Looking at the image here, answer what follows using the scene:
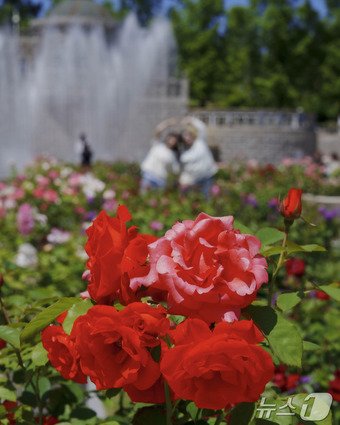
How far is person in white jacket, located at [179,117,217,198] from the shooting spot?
9.17 metres

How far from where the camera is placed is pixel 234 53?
143 feet

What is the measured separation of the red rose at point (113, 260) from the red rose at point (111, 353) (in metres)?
0.11

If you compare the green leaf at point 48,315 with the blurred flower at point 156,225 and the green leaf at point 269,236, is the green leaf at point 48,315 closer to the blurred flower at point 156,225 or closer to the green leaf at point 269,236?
the green leaf at point 269,236

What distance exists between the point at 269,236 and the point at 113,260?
0.46 metres

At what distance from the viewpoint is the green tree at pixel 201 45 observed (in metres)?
43.3

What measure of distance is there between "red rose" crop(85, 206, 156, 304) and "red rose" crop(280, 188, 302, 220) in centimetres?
36

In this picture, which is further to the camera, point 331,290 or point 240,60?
point 240,60

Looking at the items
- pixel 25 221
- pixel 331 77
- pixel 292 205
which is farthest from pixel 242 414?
pixel 331 77

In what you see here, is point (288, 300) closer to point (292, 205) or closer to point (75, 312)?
point (292, 205)

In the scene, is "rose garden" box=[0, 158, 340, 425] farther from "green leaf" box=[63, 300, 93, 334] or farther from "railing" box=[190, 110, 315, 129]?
"railing" box=[190, 110, 315, 129]

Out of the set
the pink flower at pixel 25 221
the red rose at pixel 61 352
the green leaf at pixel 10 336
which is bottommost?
the pink flower at pixel 25 221

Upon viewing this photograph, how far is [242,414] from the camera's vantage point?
1.32 m

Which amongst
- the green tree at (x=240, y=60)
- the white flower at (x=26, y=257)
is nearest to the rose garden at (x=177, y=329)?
the white flower at (x=26, y=257)

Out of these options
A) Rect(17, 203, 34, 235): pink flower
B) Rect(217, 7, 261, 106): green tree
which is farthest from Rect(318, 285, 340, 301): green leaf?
Rect(217, 7, 261, 106): green tree
